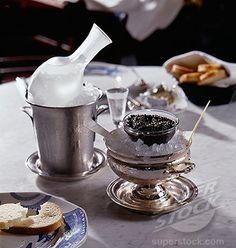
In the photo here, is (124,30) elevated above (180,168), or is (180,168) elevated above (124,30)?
(180,168)

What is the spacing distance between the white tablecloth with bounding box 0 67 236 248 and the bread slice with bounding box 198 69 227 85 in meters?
0.07

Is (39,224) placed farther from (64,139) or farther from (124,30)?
(124,30)

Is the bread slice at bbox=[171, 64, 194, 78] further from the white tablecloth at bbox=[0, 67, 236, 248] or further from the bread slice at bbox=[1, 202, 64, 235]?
the bread slice at bbox=[1, 202, 64, 235]

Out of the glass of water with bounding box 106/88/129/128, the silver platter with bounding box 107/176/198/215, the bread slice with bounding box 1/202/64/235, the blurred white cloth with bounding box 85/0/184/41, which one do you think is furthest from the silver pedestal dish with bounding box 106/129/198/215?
the blurred white cloth with bounding box 85/0/184/41

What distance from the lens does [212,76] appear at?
141 centimetres

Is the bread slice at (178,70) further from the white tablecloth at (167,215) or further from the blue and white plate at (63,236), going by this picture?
the blue and white plate at (63,236)

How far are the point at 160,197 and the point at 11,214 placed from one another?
0.85 feet

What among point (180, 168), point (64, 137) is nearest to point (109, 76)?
point (64, 137)

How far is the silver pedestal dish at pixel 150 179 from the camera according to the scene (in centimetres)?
93

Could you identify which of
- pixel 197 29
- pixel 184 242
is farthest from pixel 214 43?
pixel 184 242

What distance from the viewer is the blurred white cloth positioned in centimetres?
273

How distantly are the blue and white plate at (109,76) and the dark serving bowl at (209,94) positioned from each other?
176mm

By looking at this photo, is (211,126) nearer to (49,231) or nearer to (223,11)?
(49,231)

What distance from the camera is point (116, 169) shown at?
3.17 feet
